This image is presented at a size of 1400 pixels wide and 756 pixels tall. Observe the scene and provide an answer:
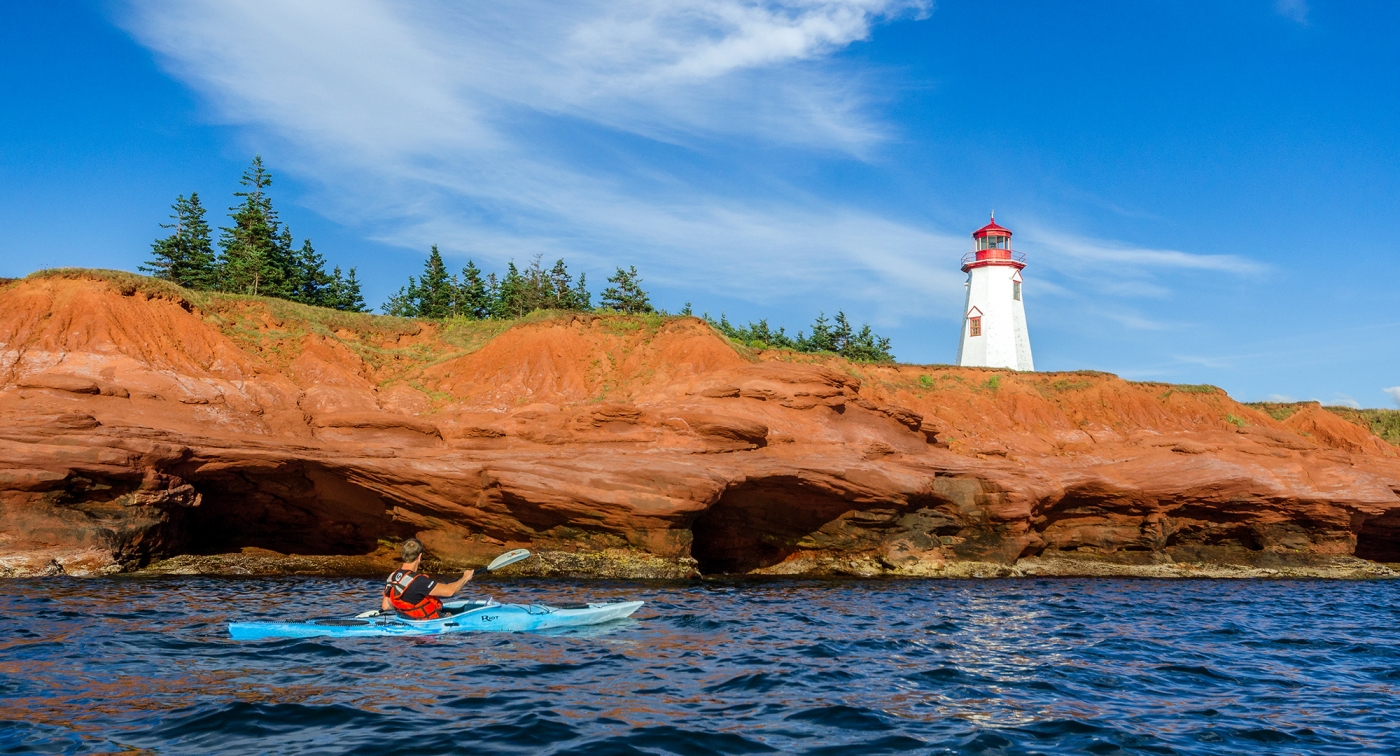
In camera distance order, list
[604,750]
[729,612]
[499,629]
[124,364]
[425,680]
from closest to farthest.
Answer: [604,750]
[425,680]
[499,629]
[729,612]
[124,364]

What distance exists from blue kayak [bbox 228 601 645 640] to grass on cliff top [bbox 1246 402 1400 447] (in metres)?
41.3

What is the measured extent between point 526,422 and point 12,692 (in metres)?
15.6

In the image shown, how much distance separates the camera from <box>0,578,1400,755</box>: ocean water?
8.05 meters

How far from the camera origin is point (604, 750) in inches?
299

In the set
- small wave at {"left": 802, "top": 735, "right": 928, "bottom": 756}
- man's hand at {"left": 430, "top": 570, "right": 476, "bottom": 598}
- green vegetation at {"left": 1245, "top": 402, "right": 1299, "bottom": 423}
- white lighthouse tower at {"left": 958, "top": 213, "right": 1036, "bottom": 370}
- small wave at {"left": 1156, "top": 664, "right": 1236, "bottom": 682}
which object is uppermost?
white lighthouse tower at {"left": 958, "top": 213, "right": 1036, "bottom": 370}

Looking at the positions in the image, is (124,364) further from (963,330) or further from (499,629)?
(963,330)

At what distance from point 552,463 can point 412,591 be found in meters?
8.45

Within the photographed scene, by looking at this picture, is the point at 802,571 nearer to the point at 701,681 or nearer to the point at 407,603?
the point at 407,603

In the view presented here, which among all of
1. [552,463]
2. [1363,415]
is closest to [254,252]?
[552,463]

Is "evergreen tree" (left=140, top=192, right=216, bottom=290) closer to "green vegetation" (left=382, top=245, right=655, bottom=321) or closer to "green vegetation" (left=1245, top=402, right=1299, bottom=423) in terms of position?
"green vegetation" (left=382, top=245, right=655, bottom=321)

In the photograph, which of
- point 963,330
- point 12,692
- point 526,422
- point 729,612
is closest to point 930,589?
point 729,612

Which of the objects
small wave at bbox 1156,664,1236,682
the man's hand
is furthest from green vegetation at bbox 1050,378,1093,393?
the man's hand

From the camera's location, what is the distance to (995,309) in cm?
4994

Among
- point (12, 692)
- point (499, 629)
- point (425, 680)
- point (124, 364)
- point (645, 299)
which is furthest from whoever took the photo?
point (645, 299)
